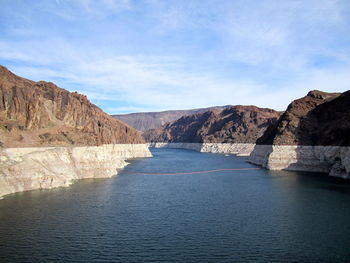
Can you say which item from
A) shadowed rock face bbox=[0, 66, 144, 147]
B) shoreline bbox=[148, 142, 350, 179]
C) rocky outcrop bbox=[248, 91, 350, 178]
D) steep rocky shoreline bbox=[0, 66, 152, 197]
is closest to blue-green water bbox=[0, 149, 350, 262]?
steep rocky shoreline bbox=[0, 66, 152, 197]

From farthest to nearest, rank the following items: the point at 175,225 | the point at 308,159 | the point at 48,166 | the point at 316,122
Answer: the point at 316,122
the point at 308,159
the point at 48,166
the point at 175,225

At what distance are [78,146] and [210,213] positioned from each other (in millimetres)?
33855

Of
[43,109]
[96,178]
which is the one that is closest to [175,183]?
[96,178]

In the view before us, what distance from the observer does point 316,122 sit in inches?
3216

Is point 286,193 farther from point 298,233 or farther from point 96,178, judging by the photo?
point 96,178

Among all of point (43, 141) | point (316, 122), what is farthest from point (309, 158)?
point (43, 141)

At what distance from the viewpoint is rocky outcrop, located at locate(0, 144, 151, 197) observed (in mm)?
41562

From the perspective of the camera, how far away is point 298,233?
27.2 m

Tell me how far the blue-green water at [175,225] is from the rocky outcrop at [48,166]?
2.35m

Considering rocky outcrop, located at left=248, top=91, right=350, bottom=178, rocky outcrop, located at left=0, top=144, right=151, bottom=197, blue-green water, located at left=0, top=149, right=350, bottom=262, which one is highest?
rocky outcrop, located at left=248, top=91, right=350, bottom=178

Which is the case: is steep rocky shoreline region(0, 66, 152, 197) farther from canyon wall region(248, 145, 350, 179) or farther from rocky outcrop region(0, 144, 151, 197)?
canyon wall region(248, 145, 350, 179)

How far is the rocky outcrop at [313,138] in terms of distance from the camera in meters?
67.0

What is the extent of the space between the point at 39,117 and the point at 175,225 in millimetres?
39304

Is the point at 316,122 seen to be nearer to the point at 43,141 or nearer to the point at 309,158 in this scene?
the point at 309,158
